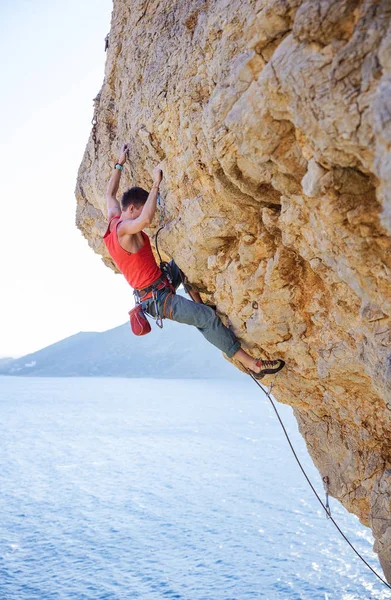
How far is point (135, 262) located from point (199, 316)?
3.22 feet

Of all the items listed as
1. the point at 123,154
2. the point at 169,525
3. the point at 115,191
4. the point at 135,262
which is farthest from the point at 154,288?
the point at 169,525

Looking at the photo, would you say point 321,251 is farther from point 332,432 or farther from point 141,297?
point 332,432

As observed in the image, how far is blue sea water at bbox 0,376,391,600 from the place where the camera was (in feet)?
53.8

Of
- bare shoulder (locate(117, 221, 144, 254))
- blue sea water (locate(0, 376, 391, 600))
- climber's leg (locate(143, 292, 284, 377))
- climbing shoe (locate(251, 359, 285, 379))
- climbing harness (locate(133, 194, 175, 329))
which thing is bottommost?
blue sea water (locate(0, 376, 391, 600))

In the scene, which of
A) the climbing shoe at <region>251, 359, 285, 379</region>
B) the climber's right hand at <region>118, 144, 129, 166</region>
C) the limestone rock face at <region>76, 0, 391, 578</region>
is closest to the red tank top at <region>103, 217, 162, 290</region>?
the limestone rock face at <region>76, 0, 391, 578</region>

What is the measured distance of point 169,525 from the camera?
2231 centimetres

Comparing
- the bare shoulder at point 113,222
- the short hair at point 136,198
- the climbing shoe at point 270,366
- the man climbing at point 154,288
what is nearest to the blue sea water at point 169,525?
the climbing shoe at point 270,366

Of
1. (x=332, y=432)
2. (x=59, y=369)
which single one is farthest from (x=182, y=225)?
(x=59, y=369)

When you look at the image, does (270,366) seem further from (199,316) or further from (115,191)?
(115,191)

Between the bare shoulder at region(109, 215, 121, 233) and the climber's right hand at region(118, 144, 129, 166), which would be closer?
the bare shoulder at region(109, 215, 121, 233)

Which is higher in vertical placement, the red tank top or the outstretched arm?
the outstretched arm

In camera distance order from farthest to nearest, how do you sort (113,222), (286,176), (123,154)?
(123,154) → (113,222) → (286,176)

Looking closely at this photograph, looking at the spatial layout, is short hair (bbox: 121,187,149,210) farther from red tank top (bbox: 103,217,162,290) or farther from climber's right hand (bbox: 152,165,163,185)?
red tank top (bbox: 103,217,162,290)

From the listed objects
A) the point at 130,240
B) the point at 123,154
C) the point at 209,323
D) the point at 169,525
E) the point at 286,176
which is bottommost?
the point at 169,525
